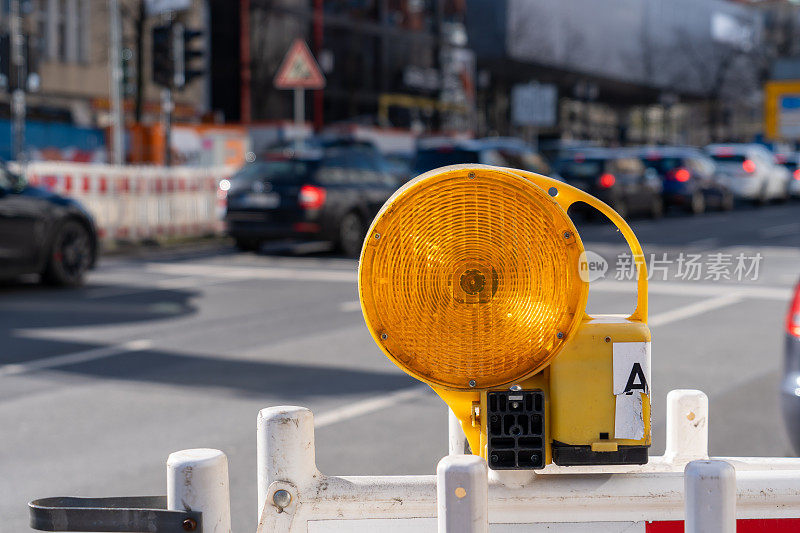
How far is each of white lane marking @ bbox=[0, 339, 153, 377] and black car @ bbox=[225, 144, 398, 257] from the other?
23.9 feet

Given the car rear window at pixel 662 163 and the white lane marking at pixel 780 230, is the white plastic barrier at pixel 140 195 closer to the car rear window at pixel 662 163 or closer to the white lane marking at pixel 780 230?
the white lane marking at pixel 780 230

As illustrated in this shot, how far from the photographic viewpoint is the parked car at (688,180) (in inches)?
1147

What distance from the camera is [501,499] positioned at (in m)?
1.91

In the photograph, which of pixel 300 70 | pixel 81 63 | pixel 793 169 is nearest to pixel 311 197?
pixel 300 70

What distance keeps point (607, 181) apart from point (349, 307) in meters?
15.7

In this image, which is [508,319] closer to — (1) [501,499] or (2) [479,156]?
(1) [501,499]

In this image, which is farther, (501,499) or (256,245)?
(256,245)

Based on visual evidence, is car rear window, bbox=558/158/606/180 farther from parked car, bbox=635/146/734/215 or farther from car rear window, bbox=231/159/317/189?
car rear window, bbox=231/159/317/189

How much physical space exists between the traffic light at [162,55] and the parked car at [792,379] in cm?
1717

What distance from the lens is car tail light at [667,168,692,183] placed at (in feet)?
95.7

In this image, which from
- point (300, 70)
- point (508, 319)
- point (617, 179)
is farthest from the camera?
point (617, 179)

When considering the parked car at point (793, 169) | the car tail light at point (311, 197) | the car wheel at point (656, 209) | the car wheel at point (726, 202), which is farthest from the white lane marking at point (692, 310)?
the parked car at point (793, 169)

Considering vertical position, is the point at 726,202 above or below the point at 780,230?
above

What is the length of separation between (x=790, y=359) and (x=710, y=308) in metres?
6.38
